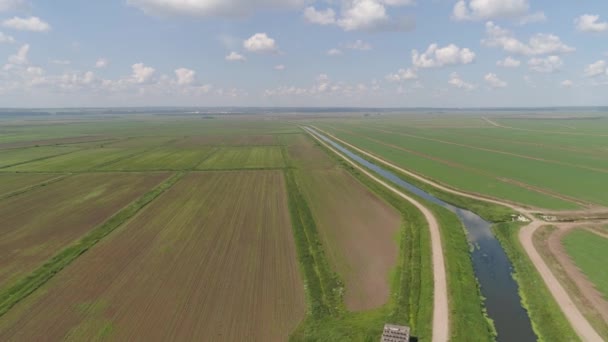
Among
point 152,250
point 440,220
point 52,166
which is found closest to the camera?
point 152,250

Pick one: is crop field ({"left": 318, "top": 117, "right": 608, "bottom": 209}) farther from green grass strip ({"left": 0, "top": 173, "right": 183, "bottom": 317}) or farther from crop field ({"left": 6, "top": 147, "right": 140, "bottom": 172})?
crop field ({"left": 6, "top": 147, "right": 140, "bottom": 172})

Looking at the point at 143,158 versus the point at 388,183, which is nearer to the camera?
the point at 388,183

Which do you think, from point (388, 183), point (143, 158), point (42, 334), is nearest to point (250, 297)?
point (42, 334)

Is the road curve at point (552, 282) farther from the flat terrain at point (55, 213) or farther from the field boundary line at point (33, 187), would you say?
the field boundary line at point (33, 187)

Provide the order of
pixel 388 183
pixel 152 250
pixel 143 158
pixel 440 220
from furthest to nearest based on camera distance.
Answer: pixel 143 158, pixel 388 183, pixel 440 220, pixel 152 250

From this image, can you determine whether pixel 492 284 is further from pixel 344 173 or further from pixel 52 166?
pixel 52 166

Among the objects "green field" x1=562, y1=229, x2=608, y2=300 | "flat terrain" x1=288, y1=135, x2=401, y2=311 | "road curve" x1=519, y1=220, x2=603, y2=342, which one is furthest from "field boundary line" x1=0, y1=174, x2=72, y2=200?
"green field" x1=562, y1=229, x2=608, y2=300

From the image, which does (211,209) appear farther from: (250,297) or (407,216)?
(407,216)
